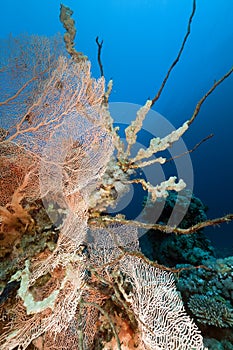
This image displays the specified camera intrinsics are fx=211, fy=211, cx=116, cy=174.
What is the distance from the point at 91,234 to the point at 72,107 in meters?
1.76

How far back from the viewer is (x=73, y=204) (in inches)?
98.2

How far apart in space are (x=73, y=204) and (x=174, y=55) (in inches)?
2246

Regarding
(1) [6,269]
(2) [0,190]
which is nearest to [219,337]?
(1) [6,269]

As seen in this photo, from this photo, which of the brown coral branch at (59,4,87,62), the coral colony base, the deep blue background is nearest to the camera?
the coral colony base

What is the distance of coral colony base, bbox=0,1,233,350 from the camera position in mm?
2005

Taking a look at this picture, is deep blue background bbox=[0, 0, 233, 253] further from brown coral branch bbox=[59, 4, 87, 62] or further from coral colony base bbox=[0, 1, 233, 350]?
brown coral branch bbox=[59, 4, 87, 62]

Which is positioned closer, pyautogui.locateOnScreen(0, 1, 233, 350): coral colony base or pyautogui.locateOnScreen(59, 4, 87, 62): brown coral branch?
pyautogui.locateOnScreen(0, 1, 233, 350): coral colony base

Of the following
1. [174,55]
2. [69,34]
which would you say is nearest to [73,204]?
[69,34]

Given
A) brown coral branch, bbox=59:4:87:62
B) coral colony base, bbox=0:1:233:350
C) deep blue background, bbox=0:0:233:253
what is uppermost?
deep blue background, bbox=0:0:233:253

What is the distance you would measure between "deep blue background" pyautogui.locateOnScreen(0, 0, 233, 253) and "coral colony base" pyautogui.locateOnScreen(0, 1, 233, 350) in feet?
129

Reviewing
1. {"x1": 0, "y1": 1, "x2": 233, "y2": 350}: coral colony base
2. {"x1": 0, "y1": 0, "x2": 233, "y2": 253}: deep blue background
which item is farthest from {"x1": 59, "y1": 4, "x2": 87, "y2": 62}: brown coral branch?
{"x1": 0, "y1": 0, "x2": 233, "y2": 253}: deep blue background

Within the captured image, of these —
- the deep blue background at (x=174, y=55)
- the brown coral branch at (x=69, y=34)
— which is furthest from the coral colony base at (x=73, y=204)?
the deep blue background at (x=174, y=55)

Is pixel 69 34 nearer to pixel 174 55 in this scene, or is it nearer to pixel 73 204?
pixel 73 204

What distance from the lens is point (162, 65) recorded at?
2128 inches
